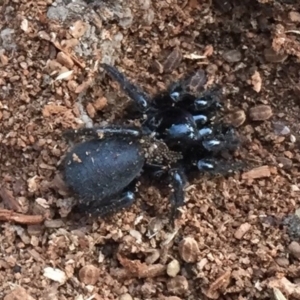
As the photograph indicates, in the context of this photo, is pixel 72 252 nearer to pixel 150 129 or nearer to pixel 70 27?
pixel 150 129

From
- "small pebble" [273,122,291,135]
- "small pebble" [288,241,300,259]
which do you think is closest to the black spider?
"small pebble" [273,122,291,135]

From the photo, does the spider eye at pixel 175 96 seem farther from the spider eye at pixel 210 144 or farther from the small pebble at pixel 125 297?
the small pebble at pixel 125 297

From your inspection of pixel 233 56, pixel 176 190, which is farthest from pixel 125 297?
pixel 233 56

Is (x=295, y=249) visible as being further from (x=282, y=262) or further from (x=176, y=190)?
(x=176, y=190)

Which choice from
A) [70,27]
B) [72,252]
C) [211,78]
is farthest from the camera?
[211,78]

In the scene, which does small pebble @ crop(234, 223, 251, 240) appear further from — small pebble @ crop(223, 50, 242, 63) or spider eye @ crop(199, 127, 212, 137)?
small pebble @ crop(223, 50, 242, 63)

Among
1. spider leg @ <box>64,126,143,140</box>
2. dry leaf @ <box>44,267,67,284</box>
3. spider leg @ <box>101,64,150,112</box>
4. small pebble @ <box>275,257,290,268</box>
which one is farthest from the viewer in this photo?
spider leg @ <box>101,64,150,112</box>

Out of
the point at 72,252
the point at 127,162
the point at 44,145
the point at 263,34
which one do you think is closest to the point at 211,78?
the point at 263,34
